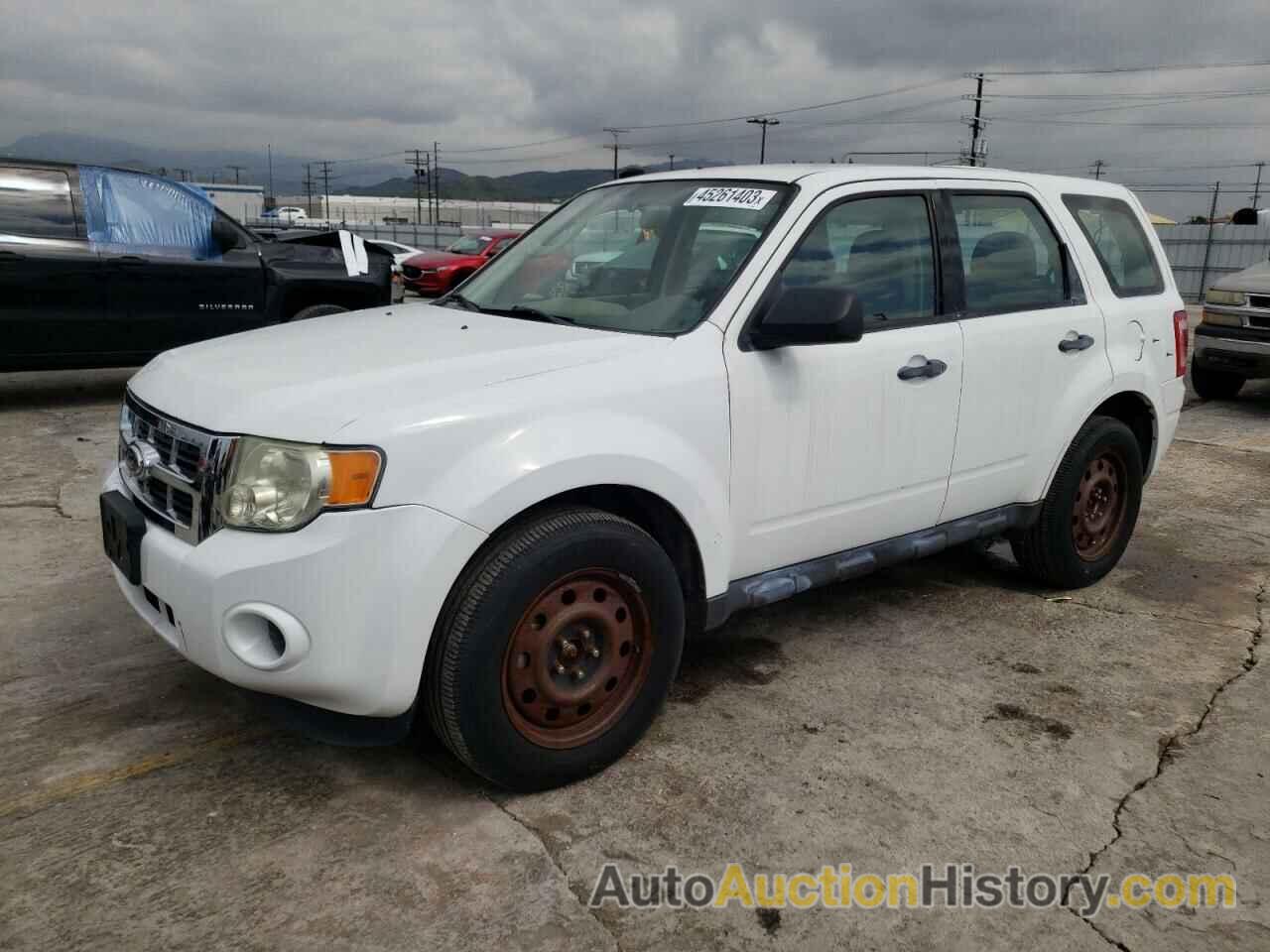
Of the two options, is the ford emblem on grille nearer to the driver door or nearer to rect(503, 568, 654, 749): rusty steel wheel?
rect(503, 568, 654, 749): rusty steel wheel

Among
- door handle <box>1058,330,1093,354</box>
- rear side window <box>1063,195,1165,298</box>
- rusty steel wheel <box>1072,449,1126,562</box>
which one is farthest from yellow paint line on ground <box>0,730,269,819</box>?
rear side window <box>1063,195,1165,298</box>

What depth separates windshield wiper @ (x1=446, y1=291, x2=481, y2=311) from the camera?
12.2 feet

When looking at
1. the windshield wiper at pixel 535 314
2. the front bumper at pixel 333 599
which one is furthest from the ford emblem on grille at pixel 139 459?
the windshield wiper at pixel 535 314

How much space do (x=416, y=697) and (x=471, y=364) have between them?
0.89 metres

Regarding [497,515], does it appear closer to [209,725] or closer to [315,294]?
[209,725]

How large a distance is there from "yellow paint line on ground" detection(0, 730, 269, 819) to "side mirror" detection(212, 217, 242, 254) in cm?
619

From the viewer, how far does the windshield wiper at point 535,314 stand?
3.38m

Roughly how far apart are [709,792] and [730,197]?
1.94 m

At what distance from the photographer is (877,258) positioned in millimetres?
3629

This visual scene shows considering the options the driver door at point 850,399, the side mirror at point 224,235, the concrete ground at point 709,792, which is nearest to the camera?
the concrete ground at point 709,792

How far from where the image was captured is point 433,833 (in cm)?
270

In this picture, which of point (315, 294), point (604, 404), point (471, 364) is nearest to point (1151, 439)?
point (604, 404)

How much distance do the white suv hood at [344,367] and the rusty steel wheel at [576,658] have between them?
→ 2.01 ft

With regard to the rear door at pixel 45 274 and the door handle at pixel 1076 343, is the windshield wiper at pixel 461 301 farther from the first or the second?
the rear door at pixel 45 274
